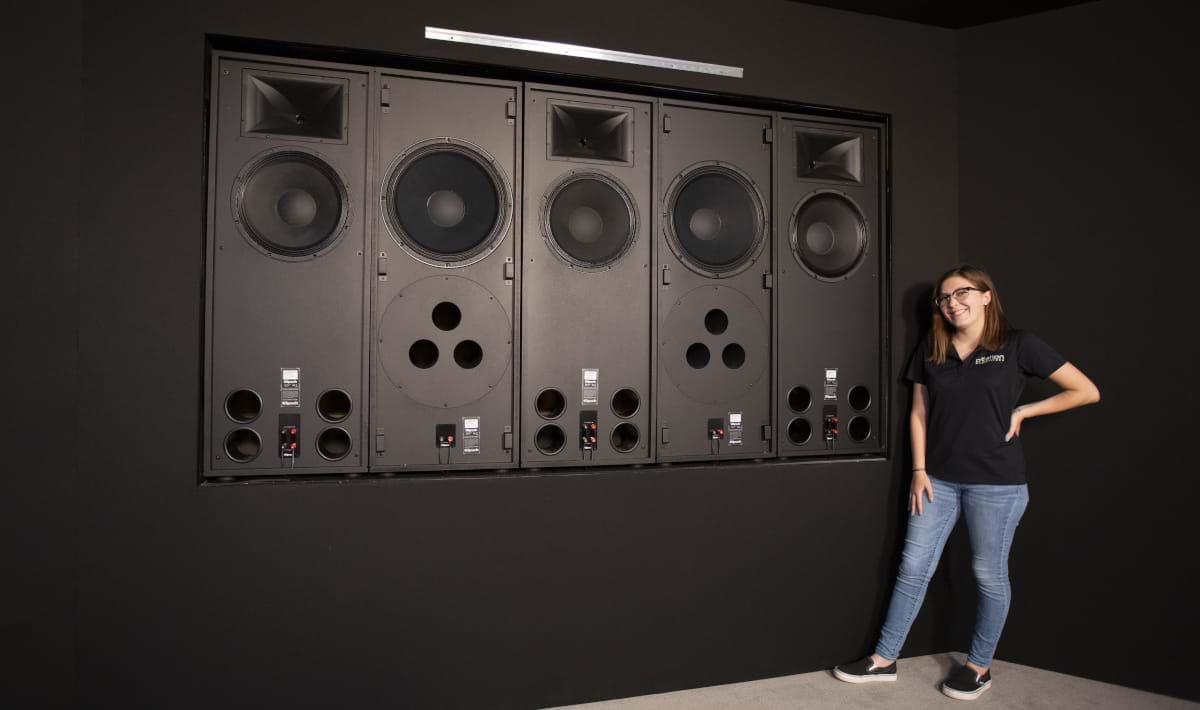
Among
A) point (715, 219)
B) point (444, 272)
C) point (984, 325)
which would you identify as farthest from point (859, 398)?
point (444, 272)

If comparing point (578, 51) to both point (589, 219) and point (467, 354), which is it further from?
point (467, 354)

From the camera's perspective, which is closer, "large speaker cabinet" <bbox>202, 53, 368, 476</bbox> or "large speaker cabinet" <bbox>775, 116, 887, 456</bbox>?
"large speaker cabinet" <bbox>202, 53, 368, 476</bbox>

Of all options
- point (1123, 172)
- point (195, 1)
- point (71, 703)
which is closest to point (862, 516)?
point (1123, 172)

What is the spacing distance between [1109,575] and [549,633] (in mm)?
2054

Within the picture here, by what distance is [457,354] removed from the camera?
2291 mm

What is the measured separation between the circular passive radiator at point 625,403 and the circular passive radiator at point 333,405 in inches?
35.2

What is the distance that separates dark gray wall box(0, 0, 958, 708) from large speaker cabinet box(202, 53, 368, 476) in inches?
3.2

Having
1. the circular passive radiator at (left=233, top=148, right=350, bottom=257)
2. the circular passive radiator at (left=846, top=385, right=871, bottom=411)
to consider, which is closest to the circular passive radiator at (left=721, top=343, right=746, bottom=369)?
the circular passive radiator at (left=846, top=385, right=871, bottom=411)

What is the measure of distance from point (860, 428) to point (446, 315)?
5.43 feet

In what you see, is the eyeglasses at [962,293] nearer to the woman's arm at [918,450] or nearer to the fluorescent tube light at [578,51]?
the woman's arm at [918,450]

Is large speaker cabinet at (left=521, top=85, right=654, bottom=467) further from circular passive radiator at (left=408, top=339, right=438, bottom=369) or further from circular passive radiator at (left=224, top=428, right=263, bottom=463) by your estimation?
circular passive radiator at (left=224, top=428, right=263, bottom=463)

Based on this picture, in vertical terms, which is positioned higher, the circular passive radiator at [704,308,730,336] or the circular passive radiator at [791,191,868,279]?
the circular passive radiator at [791,191,868,279]

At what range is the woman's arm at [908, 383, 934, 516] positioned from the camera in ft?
8.11

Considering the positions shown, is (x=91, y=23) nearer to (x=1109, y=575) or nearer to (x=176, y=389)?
(x=176, y=389)
